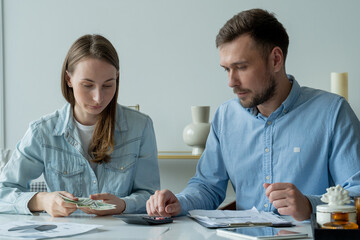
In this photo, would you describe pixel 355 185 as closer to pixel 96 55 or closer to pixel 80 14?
pixel 96 55

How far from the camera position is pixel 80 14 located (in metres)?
3.63

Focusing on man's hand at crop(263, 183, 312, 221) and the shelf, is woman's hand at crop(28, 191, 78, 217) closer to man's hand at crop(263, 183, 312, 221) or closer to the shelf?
man's hand at crop(263, 183, 312, 221)

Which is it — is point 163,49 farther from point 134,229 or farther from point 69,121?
point 134,229

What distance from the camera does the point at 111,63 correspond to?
6.80 ft

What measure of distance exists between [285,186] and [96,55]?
962 mm

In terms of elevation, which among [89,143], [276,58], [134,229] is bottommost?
[134,229]

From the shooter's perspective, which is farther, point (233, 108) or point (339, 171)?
point (233, 108)

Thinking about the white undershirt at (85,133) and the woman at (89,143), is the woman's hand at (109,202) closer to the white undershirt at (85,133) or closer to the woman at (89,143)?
the woman at (89,143)

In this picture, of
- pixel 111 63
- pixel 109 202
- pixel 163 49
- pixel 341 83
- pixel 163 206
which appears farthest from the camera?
pixel 163 49

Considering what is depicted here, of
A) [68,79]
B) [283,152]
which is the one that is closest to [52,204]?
[68,79]

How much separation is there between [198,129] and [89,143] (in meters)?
1.17

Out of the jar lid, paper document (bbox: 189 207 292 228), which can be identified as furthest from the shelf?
the jar lid

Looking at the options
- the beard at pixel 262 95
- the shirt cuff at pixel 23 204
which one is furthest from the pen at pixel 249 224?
the shirt cuff at pixel 23 204

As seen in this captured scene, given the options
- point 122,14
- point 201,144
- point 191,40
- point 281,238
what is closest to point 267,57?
point 281,238
